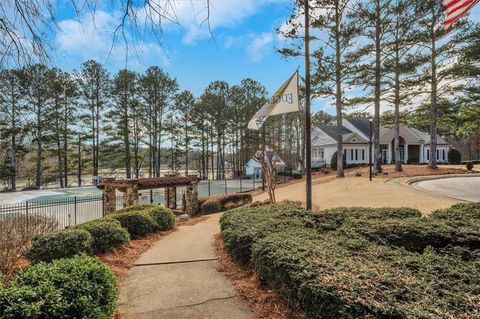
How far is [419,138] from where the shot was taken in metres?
37.3

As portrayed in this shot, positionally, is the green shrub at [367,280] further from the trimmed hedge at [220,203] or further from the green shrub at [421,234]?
the trimmed hedge at [220,203]

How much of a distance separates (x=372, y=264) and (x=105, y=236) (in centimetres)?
559

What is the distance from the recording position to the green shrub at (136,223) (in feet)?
27.6

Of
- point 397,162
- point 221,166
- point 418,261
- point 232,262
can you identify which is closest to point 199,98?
point 221,166

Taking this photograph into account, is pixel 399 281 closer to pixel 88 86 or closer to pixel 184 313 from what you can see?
pixel 184 313

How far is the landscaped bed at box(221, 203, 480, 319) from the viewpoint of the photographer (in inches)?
96.3

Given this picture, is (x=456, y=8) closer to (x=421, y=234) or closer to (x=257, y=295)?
(x=421, y=234)

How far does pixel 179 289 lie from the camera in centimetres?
456

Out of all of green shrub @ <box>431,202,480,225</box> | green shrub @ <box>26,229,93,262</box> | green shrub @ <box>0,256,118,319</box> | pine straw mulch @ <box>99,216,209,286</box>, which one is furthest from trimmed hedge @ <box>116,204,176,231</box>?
green shrub @ <box>431,202,480,225</box>

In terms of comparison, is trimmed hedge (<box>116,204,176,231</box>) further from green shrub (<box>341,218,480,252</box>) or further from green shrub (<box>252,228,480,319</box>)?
green shrub (<box>341,218,480,252</box>)

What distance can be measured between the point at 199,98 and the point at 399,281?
133 feet

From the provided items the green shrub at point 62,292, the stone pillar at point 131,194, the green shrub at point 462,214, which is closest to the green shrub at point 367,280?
the green shrub at point 62,292

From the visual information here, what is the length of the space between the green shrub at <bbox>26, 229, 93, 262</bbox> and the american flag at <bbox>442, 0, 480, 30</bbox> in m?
7.64

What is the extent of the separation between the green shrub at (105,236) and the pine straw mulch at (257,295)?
8.70 ft
